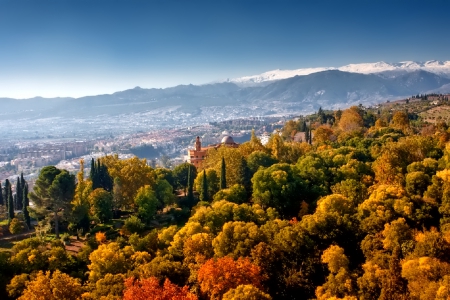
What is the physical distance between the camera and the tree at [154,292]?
66.3ft

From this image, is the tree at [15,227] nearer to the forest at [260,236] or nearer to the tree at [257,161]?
the forest at [260,236]

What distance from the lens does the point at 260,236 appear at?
26.3 metres

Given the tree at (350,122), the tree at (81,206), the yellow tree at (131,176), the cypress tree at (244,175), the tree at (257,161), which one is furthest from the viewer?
the tree at (350,122)

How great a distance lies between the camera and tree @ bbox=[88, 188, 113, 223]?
127ft

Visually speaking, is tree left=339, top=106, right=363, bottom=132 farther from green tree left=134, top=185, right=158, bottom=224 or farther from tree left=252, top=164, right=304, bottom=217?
green tree left=134, top=185, right=158, bottom=224

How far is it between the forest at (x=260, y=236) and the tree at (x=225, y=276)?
0.07m

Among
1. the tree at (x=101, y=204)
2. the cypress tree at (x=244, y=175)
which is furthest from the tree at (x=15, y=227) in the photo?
the cypress tree at (x=244, y=175)

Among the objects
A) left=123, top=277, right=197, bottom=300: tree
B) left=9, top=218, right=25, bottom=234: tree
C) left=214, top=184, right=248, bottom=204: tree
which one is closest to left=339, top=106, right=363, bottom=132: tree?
left=214, top=184, right=248, bottom=204: tree

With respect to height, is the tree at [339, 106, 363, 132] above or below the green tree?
above

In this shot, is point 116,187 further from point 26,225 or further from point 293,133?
point 293,133

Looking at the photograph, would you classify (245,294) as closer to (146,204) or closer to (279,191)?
(279,191)

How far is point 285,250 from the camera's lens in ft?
83.8

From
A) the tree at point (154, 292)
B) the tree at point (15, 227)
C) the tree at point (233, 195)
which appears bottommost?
the tree at point (15, 227)

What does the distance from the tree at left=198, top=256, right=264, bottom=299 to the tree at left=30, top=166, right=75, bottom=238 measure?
2012 cm
